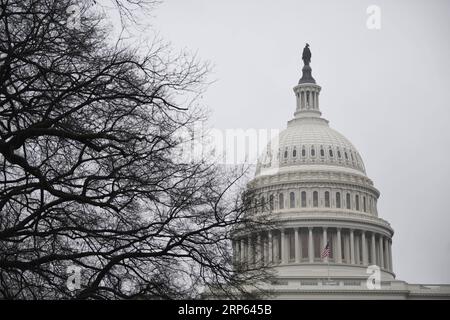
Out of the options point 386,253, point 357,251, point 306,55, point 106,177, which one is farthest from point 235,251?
point 306,55

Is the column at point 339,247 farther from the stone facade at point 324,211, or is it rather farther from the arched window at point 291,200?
the arched window at point 291,200

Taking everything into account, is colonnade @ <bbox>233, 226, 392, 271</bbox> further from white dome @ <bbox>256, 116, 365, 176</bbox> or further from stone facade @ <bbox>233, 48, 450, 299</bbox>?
A: white dome @ <bbox>256, 116, 365, 176</bbox>

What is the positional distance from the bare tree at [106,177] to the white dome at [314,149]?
125 meters

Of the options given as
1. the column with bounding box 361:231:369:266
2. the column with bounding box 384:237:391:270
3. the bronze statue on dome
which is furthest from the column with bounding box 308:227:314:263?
the bronze statue on dome

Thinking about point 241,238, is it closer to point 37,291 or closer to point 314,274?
point 37,291

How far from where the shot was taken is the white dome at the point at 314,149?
6014 inches

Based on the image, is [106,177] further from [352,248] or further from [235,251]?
[352,248]

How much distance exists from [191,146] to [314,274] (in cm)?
11419

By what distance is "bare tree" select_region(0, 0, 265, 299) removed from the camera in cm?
2084

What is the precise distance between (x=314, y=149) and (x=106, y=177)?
5280 inches

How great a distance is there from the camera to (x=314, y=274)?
445ft

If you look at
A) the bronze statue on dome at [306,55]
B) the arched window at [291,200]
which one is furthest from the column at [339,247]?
the bronze statue on dome at [306,55]

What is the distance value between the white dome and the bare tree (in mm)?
125290

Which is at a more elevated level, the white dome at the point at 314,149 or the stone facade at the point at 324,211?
the white dome at the point at 314,149
